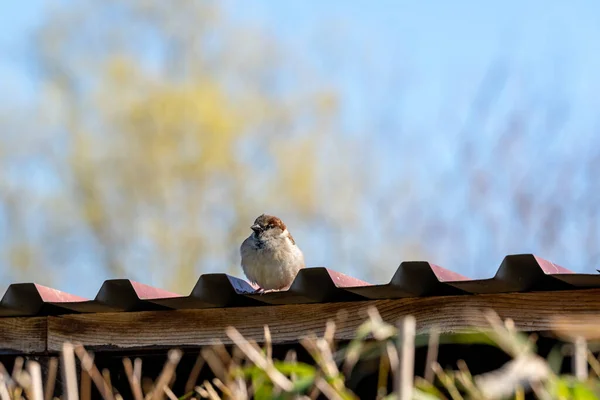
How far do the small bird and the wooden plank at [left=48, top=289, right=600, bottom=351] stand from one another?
1800 mm

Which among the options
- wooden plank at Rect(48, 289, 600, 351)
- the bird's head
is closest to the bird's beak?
the bird's head

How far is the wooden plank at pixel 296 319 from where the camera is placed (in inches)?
135

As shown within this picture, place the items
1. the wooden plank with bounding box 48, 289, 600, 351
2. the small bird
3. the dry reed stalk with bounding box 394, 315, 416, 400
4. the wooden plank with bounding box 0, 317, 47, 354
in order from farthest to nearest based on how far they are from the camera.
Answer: the small bird → the wooden plank with bounding box 0, 317, 47, 354 → the wooden plank with bounding box 48, 289, 600, 351 → the dry reed stalk with bounding box 394, 315, 416, 400

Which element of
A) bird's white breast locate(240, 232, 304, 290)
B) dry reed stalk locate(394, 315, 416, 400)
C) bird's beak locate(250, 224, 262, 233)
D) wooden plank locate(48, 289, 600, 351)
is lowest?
dry reed stalk locate(394, 315, 416, 400)

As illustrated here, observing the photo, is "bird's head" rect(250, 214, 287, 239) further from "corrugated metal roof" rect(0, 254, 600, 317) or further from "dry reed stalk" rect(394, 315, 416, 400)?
"dry reed stalk" rect(394, 315, 416, 400)

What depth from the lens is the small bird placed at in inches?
234

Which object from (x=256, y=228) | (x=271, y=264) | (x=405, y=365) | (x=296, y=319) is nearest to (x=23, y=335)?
(x=296, y=319)

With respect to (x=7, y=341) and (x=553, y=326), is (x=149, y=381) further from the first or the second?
(x=553, y=326)

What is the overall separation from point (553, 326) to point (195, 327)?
130cm

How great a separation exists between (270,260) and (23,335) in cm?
199

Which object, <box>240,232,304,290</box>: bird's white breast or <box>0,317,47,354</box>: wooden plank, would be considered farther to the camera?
<box>240,232,304,290</box>: bird's white breast

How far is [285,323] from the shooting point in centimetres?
386

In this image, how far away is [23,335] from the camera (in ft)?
13.8

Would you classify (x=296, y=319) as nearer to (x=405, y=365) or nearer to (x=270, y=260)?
(x=270, y=260)
